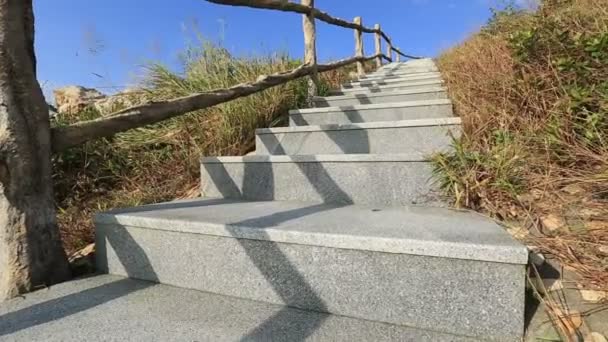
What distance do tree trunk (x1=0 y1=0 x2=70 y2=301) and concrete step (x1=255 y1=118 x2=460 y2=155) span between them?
3.71 feet

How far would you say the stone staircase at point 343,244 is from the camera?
89 centimetres

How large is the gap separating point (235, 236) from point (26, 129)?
28.4 inches

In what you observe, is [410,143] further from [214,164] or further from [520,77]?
[214,164]

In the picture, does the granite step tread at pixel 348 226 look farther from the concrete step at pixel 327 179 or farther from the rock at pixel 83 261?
the rock at pixel 83 261

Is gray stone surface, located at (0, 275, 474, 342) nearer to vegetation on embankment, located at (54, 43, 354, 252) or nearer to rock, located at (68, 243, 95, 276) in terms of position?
rock, located at (68, 243, 95, 276)

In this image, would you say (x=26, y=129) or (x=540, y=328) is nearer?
(x=540, y=328)

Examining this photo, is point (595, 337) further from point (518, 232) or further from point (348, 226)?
point (348, 226)

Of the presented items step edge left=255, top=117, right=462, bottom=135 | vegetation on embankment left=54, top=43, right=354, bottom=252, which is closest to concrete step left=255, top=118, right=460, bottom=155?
step edge left=255, top=117, right=462, bottom=135

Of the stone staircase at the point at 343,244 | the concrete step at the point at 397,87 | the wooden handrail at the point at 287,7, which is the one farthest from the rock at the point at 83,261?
the concrete step at the point at 397,87

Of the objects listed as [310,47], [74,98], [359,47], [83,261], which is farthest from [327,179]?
[359,47]

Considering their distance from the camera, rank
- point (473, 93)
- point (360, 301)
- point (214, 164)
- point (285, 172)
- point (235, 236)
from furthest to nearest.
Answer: point (473, 93), point (214, 164), point (285, 172), point (235, 236), point (360, 301)

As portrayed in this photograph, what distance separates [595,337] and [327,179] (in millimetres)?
966

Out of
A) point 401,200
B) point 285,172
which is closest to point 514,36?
point 401,200

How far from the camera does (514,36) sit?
67.6 inches
